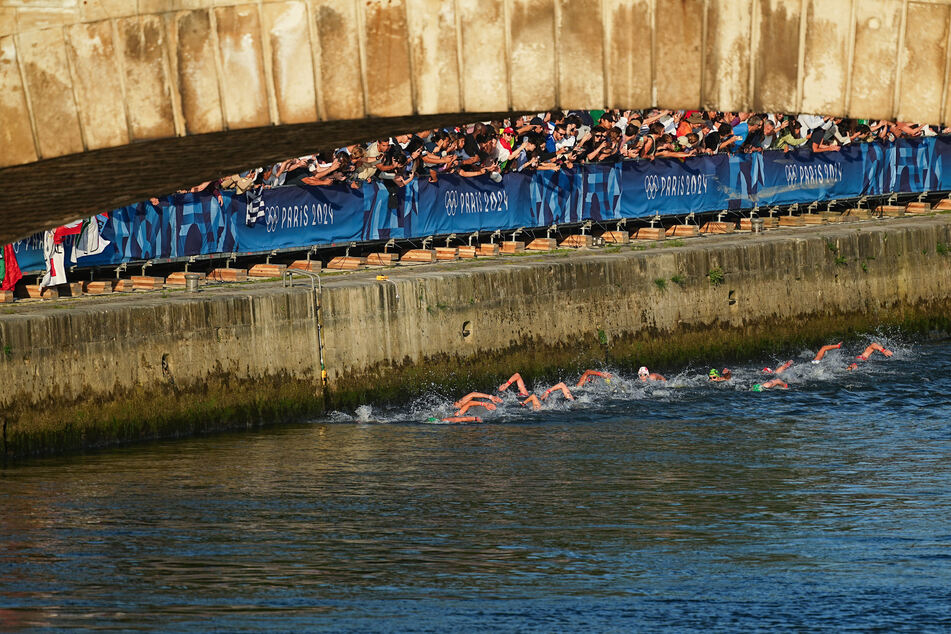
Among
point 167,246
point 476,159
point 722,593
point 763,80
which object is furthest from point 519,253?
point 763,80

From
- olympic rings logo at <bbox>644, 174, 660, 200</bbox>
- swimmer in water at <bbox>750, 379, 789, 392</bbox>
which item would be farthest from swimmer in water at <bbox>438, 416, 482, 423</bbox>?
olympic rings logo at <bbox>644, 174, 660, 200</bbox>

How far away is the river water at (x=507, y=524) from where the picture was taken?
19.4m

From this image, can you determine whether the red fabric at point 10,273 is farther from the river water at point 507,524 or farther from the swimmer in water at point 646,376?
the swimmer in water at point 646,376

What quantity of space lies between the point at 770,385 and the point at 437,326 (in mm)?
7787

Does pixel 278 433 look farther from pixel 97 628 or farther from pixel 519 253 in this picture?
pixel 97 628

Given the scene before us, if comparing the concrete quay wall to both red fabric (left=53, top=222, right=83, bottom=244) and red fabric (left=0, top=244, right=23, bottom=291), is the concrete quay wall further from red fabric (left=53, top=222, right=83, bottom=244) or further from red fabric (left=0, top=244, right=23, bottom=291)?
red fabric (left=53, top=222, right=83, bottom=244)

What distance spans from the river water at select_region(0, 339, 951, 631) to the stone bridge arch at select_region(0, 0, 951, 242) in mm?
10610

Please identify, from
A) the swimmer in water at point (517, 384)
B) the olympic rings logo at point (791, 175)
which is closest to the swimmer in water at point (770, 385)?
the swimmer in water at point (517, 384)

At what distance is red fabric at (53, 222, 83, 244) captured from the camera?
1145 inches

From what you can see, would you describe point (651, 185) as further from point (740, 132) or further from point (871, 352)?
point (871, 352)

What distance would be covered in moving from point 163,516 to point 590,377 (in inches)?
551

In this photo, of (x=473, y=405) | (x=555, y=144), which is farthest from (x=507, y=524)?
(x=555, y=144)

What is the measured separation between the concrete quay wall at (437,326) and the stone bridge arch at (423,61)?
19.0 meters

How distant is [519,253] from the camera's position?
37750 mm
